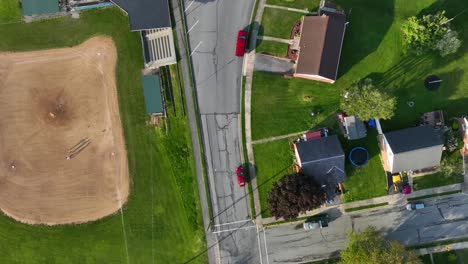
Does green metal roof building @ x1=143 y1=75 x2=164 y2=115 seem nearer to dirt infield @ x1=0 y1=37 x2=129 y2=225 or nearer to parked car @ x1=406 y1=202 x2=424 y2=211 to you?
dirt infield @ x1=0 y1=37 x2=129 y2=225

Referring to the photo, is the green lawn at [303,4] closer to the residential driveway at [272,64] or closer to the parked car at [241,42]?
the parked car at [241,42]

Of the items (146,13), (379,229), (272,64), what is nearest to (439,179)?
(379,229)

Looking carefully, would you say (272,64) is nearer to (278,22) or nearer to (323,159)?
(278,22)

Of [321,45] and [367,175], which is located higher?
[321,45]

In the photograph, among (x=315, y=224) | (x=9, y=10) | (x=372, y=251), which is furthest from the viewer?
(x=9, y=10)

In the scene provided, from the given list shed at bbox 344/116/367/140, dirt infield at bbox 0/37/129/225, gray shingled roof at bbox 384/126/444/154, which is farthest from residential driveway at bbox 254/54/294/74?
dirt infield at bbox 0/37/129/225

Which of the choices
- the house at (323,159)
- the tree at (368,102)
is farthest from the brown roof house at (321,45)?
the house at (323,159)
